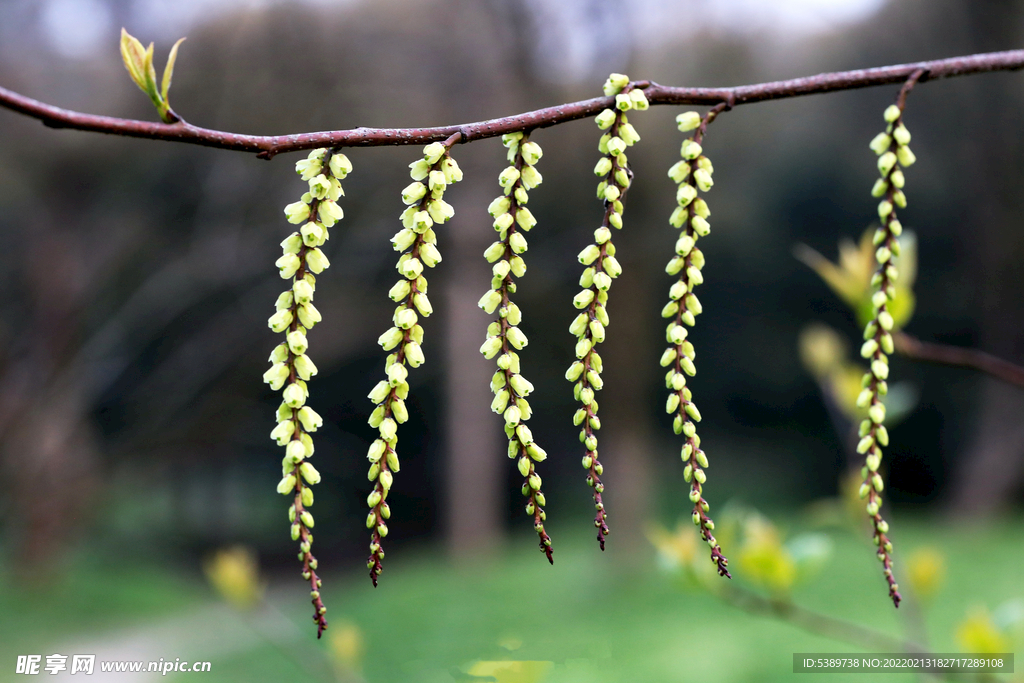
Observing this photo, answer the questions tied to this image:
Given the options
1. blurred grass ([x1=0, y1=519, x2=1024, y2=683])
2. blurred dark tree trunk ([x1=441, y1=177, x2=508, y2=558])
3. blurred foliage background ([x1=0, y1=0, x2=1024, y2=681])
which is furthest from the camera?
blurred dark tree trunk ([x1=441, y1=177, x2=508, y2=558])

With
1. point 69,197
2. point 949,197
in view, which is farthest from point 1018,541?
point 69,197

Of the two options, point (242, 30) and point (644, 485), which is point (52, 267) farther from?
point (644, 485)

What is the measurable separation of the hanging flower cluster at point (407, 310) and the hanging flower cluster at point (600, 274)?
0.12 metres

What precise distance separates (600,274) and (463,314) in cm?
831

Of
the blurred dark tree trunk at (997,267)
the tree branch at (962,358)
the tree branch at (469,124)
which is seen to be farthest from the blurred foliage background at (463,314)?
the tree branch at (469,124)

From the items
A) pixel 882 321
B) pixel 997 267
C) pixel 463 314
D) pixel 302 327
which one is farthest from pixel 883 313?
pixel 997 267

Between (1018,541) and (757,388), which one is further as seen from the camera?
(757,388)

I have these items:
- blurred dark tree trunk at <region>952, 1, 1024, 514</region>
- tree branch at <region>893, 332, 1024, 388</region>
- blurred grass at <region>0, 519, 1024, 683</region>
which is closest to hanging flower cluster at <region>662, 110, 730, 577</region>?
tree branch at <region>893, 332, 1024, 388</region>

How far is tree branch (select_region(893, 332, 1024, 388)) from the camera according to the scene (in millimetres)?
1008

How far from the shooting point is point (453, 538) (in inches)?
372

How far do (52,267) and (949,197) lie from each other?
1096cm

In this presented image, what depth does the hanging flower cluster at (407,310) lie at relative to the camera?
561mm

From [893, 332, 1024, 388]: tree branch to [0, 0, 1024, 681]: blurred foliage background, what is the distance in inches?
128

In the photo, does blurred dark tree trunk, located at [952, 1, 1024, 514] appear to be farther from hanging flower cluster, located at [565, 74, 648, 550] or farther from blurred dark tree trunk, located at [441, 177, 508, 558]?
hanging flower cluster, located at [565, 74, 648, 550]
